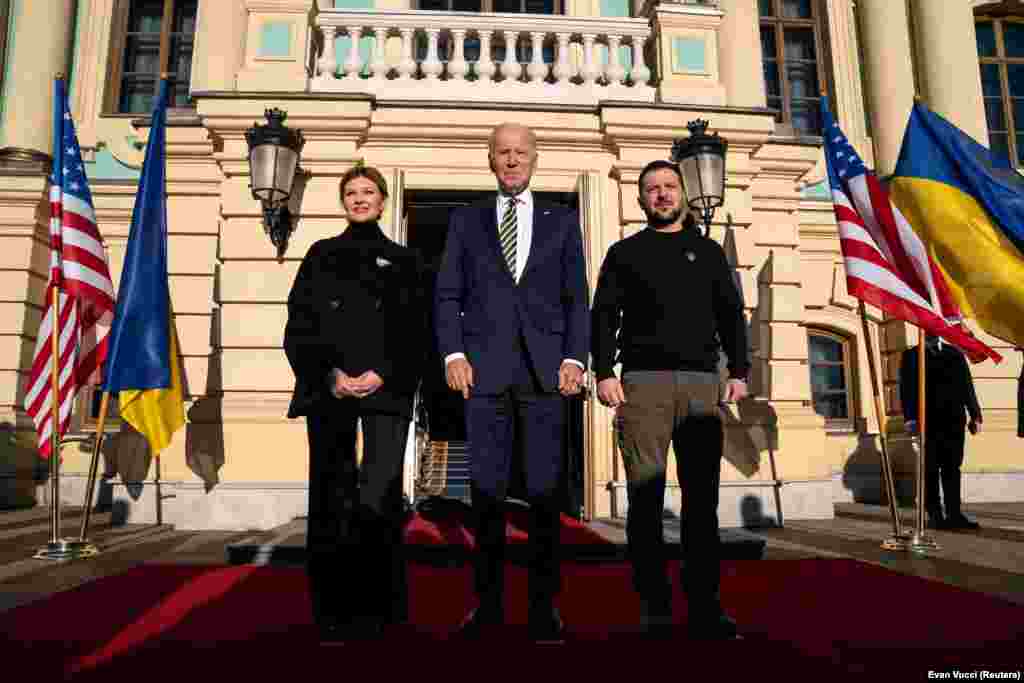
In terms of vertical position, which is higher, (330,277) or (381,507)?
(330,277)

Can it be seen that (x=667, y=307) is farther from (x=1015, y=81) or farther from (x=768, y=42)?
(x=1015, y=81)

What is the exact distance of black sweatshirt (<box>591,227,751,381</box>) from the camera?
2588 mm

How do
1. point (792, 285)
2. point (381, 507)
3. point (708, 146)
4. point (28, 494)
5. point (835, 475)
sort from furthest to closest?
point (835, 475), point (28, 494), point (792, 285), point (708, 146), point (381, 507)

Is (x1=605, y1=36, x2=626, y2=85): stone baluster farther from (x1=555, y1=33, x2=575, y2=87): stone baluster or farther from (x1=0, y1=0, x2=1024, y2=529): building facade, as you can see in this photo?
(x1=555, y1=33, x2=575, y2=87): stone baluster

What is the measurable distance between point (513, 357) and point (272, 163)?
13.8 feet

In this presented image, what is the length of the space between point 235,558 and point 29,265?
21.1ft

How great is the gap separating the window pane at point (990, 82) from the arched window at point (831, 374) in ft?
15.6

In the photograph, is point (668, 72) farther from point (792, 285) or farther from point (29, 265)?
point (29, 265)

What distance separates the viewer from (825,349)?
9555 mm

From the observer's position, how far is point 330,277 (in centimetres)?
254

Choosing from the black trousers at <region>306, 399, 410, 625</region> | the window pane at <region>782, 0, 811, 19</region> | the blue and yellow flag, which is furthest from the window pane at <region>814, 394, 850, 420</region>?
the black trousers at <region>306, 399, 410, 625</region>

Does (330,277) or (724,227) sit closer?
(330,277)

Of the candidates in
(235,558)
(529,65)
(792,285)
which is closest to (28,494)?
(235,558)

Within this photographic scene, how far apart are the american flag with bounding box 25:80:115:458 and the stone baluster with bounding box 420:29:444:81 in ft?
10.0
